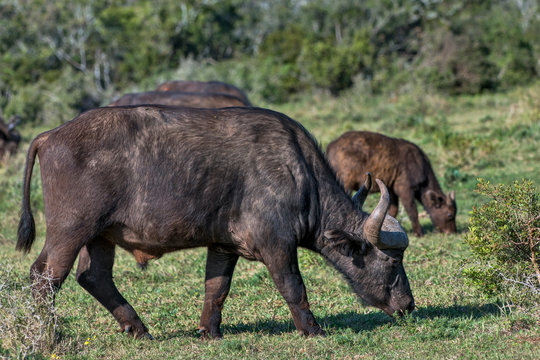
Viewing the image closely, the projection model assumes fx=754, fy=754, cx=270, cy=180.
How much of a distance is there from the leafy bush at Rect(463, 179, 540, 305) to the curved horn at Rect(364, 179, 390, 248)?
0.84m

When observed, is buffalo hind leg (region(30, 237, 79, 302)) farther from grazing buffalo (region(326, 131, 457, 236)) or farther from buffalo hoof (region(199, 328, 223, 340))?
grazing buffalo (region(326, 131, 457, 236))

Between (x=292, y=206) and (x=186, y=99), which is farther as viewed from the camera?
(x=186, y=99)

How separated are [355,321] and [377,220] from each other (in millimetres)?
1146

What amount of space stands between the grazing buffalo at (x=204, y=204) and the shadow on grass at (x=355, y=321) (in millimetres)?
228

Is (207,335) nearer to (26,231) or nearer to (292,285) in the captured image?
(292,285)

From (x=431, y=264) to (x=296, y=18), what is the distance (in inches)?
1148

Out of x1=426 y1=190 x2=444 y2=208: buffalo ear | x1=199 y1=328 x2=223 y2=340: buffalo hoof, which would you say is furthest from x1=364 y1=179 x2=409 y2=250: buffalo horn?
x1=426 y1=190 x2=444 y2=208: buffalo ear

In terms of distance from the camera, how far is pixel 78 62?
115ft

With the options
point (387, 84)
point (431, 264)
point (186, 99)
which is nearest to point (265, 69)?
point (387, 84)

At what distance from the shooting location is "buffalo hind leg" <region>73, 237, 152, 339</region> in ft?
20.9

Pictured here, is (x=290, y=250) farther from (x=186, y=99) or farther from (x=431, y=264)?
(x=186, y=99)

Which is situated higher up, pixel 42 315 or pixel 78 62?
pixel 42 315

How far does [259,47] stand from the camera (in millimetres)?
34469

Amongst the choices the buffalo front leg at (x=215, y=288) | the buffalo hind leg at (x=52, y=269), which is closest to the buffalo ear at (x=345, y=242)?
the buffalo front leg at (x=215, y=288)
